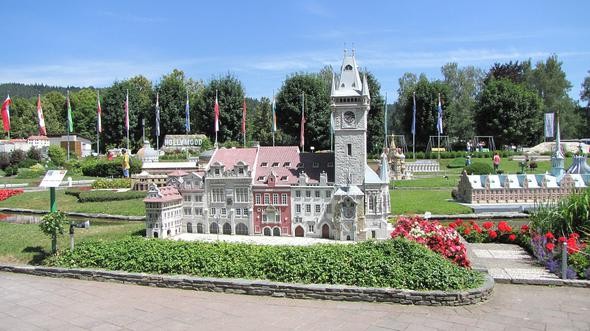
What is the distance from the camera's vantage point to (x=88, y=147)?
10294 centimetres

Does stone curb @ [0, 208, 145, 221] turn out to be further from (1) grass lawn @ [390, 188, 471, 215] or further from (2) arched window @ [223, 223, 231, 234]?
(1) grass lawn @ [390, 188, 471, 215]

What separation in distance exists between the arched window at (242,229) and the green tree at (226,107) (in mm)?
47601

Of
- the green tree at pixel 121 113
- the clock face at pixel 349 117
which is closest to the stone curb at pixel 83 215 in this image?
the clock face at pixel 349 117

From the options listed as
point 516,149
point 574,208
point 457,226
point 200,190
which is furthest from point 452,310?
point 516,149

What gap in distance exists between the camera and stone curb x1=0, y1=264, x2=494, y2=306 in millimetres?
14906

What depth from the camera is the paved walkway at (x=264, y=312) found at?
13.4 m

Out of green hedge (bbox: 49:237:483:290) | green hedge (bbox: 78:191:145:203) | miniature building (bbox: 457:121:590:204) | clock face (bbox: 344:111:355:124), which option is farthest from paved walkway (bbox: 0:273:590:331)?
green hedge (bbox: 78:191:145:203)

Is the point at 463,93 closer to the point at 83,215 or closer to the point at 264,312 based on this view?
the point at 83,215

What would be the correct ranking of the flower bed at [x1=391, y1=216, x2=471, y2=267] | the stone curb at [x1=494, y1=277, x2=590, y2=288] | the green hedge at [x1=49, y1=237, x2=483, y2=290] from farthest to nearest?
the flower bed at [x1=391, y1=216, x2=471, y2=267], the stone curb at [x1=494, y1=277, x2=590, y2=288], the green hedge at [x1=49, y1=237, x2=483, y2=290]

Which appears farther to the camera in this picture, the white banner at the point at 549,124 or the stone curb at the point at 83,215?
the white banner at the point at 549,124

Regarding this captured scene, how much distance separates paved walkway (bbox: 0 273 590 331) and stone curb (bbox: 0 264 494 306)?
27cm

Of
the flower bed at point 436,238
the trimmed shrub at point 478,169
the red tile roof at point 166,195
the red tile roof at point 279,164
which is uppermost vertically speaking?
the red tile roof at point 279,164

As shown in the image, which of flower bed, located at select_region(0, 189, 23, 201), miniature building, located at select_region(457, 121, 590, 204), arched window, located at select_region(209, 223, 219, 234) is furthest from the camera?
flower bed, located at select_region(0, 189, 23, 201)

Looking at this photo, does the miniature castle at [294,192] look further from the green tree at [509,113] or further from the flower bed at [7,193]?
the green tree at [509,113]
